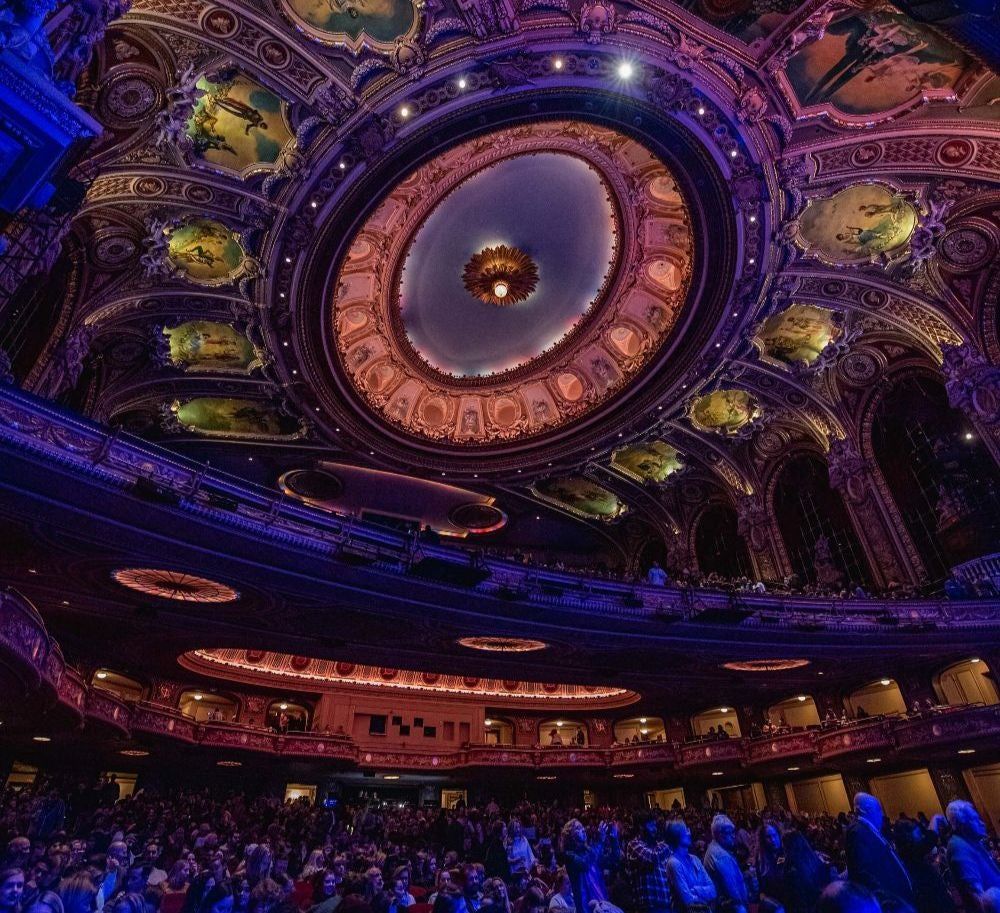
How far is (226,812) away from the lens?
14273 millimetres

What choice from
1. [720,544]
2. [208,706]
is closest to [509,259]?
[720,544]

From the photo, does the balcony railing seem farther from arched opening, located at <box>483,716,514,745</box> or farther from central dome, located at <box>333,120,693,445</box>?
arched opening, located at <box>483,716,514,745</box>

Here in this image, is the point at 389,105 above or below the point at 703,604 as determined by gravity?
above

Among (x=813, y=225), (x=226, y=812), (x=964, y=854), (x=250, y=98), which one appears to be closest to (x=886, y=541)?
(x=813, y=225)

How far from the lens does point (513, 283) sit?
2184 centimetres

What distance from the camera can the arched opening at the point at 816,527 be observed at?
21.5 meters

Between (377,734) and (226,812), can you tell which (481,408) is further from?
(226,812)

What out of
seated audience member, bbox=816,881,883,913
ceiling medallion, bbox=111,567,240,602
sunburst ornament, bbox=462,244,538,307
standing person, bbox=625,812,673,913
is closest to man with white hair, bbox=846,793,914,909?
seated audience member, bbox=816,881,883,913

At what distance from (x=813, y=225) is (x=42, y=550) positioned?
21641 mm

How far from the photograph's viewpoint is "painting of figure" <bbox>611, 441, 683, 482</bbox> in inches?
1018

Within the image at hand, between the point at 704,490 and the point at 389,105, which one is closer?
the point at 389,105

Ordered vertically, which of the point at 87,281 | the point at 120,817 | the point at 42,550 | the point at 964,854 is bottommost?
the point at 964,854

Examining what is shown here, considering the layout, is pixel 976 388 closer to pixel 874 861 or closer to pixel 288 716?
pixel 874 861

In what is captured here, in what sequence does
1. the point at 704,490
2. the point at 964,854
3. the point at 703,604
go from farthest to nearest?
the point at 704,490
the point at 703,604
the point at 964,854
